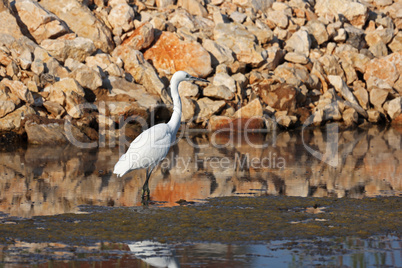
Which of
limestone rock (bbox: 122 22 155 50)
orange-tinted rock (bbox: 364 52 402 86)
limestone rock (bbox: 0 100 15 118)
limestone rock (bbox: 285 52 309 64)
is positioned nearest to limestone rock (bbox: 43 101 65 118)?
limestone rock (bbox: 0 100 15 118)

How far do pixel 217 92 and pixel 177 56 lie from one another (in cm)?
263

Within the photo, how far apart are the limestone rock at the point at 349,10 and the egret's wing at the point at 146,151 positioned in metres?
21.3

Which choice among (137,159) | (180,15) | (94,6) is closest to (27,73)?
(94,6)

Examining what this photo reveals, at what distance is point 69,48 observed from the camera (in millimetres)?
20109

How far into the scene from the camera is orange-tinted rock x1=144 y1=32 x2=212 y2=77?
21.6 m

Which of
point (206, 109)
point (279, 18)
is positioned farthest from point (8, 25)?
point (279, 18)

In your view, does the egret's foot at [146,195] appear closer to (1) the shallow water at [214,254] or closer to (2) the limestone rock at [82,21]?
(1) the shallow water at [214,254]

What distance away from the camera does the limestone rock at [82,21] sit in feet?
72.0

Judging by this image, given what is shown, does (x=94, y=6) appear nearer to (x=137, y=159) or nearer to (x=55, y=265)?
(x=137, y=159)

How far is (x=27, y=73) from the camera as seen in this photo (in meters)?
18.5

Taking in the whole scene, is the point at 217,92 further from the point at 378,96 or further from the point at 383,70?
the point at 383,70

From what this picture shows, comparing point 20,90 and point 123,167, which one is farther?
point 20,90

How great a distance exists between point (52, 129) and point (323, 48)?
15216 millimetres

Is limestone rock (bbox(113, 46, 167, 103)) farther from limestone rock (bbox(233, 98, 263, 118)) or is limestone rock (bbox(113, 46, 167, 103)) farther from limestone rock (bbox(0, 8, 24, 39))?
limestone rock (bbox(0, 8, 24, 39))
